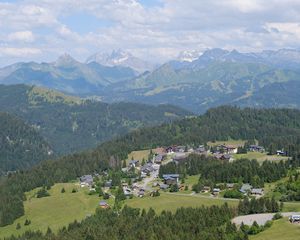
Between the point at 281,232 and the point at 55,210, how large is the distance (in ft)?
298

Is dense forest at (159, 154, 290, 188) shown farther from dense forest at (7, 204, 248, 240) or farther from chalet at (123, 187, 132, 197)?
dense forest at (7, 204, 248, 240)

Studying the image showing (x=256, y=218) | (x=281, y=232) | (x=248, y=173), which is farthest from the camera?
(x=248, y=173)

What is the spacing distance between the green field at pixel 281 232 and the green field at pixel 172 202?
3204cm

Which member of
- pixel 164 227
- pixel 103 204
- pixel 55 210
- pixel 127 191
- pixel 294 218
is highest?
pixel 294 218

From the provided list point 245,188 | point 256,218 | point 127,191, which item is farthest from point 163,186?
point 256,218

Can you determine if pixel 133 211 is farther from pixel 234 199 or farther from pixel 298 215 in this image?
pixel 298 215

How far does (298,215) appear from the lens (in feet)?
386

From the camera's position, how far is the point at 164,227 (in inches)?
4611

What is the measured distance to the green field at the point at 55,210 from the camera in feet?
544

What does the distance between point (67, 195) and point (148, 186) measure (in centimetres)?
2939

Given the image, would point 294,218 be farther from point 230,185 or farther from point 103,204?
point 103,204

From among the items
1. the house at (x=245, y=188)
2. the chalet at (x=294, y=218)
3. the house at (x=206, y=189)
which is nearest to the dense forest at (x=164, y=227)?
the chalet at (x=294, y=218)

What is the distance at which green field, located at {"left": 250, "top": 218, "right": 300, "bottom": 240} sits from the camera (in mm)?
Result: 104606

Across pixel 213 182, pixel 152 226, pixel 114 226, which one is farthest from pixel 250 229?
pixel 213 182
